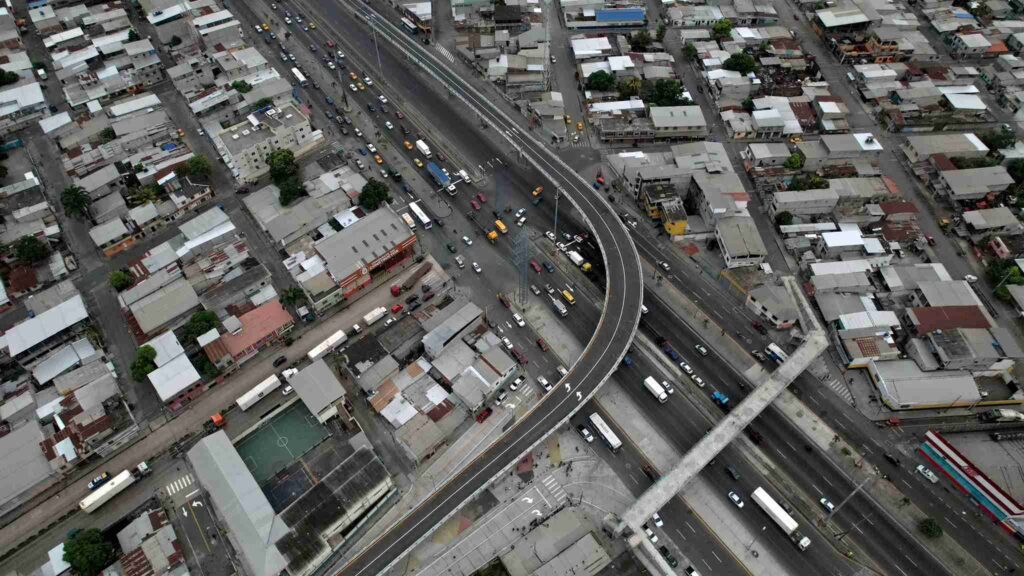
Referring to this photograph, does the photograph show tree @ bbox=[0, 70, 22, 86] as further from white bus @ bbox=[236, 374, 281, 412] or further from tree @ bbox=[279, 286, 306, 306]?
white bus @ bbox=[236, 374, 281, 412]

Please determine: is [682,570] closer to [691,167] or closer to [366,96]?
[691,167]

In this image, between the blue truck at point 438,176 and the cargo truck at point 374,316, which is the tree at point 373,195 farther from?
the cargo truck at point 374,316

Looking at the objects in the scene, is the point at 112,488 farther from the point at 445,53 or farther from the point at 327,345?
the point at 445,53

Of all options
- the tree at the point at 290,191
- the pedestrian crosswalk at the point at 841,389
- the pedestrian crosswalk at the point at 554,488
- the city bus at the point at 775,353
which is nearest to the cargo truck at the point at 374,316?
the tree at the point at 290,191

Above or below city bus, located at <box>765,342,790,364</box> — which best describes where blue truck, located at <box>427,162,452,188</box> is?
above

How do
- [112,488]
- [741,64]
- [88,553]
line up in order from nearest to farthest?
[88,553]
[112,488]
[741,64]

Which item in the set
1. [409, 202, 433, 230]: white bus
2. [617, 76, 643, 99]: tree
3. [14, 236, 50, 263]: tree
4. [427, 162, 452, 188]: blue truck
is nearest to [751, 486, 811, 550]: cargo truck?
[409, 202, 433, 230]: white bus

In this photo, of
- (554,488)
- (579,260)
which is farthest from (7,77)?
(554,488)

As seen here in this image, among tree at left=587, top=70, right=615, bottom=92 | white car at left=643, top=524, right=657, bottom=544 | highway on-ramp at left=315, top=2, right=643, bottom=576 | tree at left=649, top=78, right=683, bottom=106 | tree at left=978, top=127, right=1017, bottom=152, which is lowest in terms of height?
white car at left=643, top=524, right=657, bottom=544
